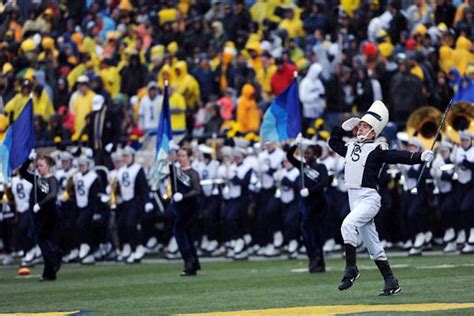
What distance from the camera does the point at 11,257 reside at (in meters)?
29.5

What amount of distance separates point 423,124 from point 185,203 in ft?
16.8

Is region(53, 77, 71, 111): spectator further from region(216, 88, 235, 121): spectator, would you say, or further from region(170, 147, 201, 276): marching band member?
region(170, 147, 201, 276): marching band member

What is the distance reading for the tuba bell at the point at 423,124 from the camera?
85.2 feet

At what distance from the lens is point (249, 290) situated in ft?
60.6

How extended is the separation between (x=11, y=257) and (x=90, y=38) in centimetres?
809

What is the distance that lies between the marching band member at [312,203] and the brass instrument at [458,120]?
3.54m

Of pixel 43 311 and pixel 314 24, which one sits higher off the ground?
pixel 314 24

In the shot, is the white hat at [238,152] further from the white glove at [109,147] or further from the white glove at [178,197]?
the white glove at [178,197]

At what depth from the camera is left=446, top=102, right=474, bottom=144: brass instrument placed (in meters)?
25.8

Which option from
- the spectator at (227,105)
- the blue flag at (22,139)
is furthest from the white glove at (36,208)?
the spectator at (227,105)

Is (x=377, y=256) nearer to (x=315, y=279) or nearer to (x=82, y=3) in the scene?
(x=315, y=279)

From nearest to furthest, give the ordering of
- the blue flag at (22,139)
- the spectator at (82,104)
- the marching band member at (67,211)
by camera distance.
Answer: the blue flag at (22,139), the marching band member at (67,211), the spectator at (82,104)

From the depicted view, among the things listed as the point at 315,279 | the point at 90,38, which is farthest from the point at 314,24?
the point at 315,279

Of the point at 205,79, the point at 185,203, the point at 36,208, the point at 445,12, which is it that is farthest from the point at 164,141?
the point at 445,12
